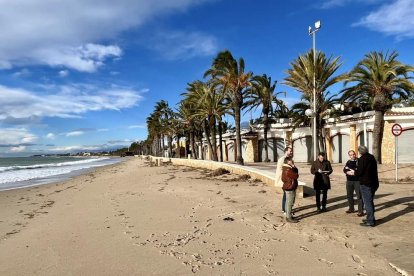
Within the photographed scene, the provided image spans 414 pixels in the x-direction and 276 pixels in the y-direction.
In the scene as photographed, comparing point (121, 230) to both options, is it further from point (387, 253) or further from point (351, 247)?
point (387, 253)

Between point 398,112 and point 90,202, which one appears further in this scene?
point 398,112

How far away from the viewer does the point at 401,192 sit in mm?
11250

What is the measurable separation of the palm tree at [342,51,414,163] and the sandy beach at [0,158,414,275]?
14.2m

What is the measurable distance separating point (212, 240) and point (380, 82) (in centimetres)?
2097

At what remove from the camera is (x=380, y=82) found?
2377cm

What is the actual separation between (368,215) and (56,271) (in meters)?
5.48

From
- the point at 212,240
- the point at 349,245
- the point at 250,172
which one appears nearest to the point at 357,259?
the point at 349,245

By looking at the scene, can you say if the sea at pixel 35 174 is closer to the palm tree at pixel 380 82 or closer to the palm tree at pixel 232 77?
the palm tree at pixel 232 77

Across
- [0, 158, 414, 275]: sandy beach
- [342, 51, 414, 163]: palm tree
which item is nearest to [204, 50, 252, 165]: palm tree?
[342, 51, 414, 163]: palm tree

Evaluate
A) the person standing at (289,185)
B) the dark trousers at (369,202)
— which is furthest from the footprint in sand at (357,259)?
the person standing at (289,185)

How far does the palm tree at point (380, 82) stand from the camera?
76.7ft

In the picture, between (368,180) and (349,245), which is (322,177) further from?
(349,245)

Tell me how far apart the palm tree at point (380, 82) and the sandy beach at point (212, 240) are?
14.2 m

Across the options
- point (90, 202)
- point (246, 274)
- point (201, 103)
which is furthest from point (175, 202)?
point (201, 103)
